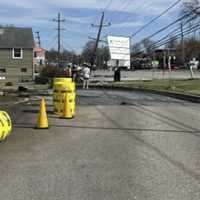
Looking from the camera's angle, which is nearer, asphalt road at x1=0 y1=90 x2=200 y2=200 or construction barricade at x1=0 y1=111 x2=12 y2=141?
asphalt road at x1=0 y1=90 x2=200 y2=200

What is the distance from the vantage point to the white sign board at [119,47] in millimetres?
51062

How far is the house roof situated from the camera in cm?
6243

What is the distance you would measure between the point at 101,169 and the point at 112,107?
→ 1127 centimetres

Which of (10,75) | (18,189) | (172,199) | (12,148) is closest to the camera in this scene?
(172,199)

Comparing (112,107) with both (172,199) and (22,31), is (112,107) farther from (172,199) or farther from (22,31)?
(22,31)

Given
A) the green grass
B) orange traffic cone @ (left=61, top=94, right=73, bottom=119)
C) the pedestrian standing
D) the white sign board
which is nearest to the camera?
orange traffic cone @ (left=61, top=94, right=73, bottom=119)

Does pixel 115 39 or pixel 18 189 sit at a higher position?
pixel 115 39

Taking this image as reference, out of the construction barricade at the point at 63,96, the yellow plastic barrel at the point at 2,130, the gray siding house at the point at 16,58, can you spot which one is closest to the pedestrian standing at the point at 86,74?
the construction barricade at the point at 63,96

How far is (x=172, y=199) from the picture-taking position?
5945mm

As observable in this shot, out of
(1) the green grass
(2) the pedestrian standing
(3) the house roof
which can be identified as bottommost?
(1) the green grass

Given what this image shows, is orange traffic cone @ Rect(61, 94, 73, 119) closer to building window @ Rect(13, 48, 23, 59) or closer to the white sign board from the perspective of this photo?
the white sign board

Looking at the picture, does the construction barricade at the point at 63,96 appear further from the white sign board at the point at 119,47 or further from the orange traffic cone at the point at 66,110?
the white sign board at the point at 119,47

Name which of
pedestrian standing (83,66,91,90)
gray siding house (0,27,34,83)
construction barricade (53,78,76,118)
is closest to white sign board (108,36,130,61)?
gray siding house (0,27,34,83)

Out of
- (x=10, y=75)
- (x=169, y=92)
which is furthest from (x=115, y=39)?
(x=169, y=92)
